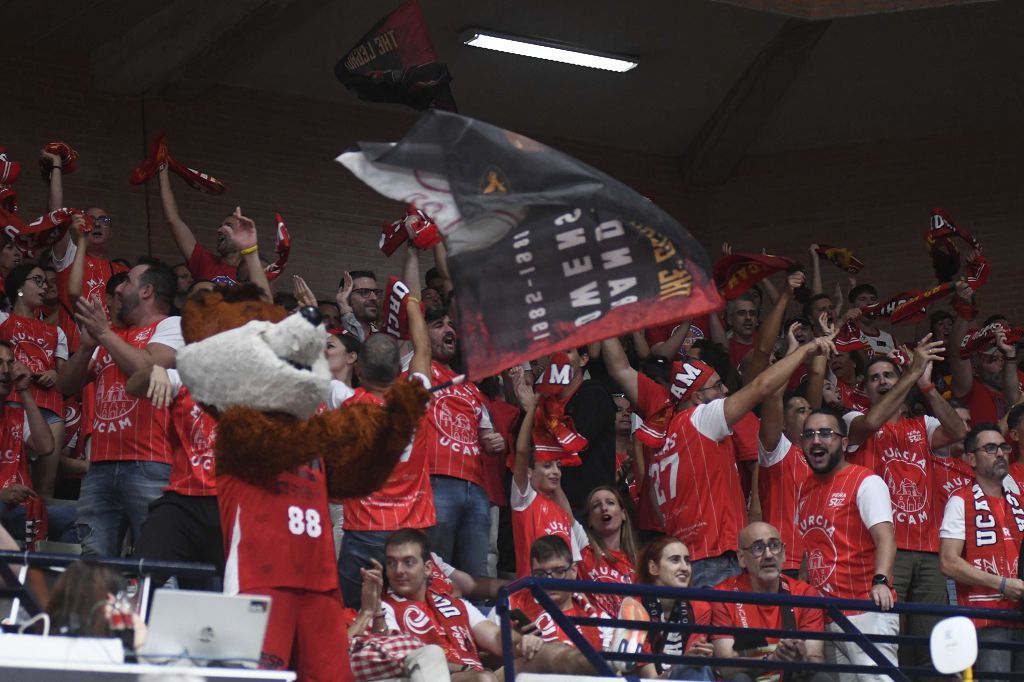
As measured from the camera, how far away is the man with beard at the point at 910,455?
9164mm

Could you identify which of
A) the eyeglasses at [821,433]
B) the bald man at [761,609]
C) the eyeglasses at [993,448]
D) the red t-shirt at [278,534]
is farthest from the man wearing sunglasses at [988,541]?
the red t-shirt at [278,534]

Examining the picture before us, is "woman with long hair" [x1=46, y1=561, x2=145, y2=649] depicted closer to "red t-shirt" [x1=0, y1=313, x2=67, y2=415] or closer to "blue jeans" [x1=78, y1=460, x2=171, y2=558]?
"blue jeans" [x1=78, y1=460, x2=171, y2=558]

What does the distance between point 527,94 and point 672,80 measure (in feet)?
4.28

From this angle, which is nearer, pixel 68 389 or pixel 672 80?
pixel 68 389

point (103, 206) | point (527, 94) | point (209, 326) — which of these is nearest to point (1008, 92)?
point (527, 94)

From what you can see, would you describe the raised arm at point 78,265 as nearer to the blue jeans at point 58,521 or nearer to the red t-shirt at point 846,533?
the blue jeans at point 58,521

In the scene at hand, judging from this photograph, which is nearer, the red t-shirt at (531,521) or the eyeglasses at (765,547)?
the eyeglasses at (765,547)

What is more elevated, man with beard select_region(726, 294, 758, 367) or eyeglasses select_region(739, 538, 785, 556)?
man with beard select_region(726, 294, 758, 367)

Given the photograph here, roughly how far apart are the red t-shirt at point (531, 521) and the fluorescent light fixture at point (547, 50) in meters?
5.45

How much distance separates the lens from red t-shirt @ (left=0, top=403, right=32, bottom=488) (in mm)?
8633

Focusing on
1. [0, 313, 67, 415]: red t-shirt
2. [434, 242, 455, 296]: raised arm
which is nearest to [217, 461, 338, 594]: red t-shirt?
[0, 313, 67, 415]: red t-shirt

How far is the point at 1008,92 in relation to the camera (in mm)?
14742

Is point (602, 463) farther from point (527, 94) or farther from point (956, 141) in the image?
point (956, 141)

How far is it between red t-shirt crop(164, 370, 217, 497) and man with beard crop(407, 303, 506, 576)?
152 centimetres
